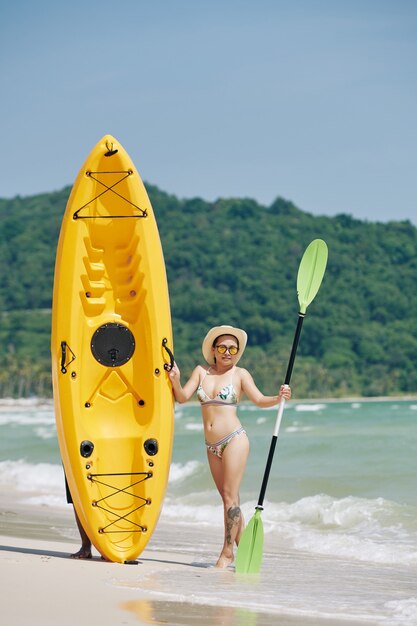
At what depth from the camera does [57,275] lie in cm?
648

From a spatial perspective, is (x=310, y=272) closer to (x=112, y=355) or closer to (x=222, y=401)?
(x=222, y=401)

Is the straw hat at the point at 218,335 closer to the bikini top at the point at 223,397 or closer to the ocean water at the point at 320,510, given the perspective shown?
the bikini top at the point at 223,397

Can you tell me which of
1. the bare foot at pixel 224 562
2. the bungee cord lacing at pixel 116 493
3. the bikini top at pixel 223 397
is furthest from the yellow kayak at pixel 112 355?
the bare foot at pixel 224 562

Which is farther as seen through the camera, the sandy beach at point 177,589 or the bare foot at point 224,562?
the bare foot at point 224,562

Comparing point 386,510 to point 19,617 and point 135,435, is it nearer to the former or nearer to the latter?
point 135,435

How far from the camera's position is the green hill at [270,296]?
85.5 m

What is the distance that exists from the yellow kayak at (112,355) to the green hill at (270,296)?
2698 inches

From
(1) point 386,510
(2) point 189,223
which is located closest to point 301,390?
(2) point 189,223

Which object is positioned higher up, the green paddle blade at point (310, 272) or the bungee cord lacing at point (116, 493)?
the green paddle blade at point (310, 272)

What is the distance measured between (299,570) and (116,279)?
6.73ft

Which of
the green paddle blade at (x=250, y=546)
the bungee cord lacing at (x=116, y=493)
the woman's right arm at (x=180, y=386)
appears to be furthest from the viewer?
the bungee cord lacing at (x=116, y=493)

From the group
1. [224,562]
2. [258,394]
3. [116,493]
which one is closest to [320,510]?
[224,562]

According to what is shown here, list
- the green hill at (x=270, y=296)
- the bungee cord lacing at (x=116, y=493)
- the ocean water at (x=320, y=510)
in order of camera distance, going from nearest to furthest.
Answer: the ocean water at (x=320, y=510)
the bungee cord lacing at (x=116, y=493)
the green hill at (x=270, y=296)

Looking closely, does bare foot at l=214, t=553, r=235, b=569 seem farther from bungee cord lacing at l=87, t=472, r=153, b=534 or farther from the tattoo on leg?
bungee cord lacing at l=87, t=472, r=153, b=534
